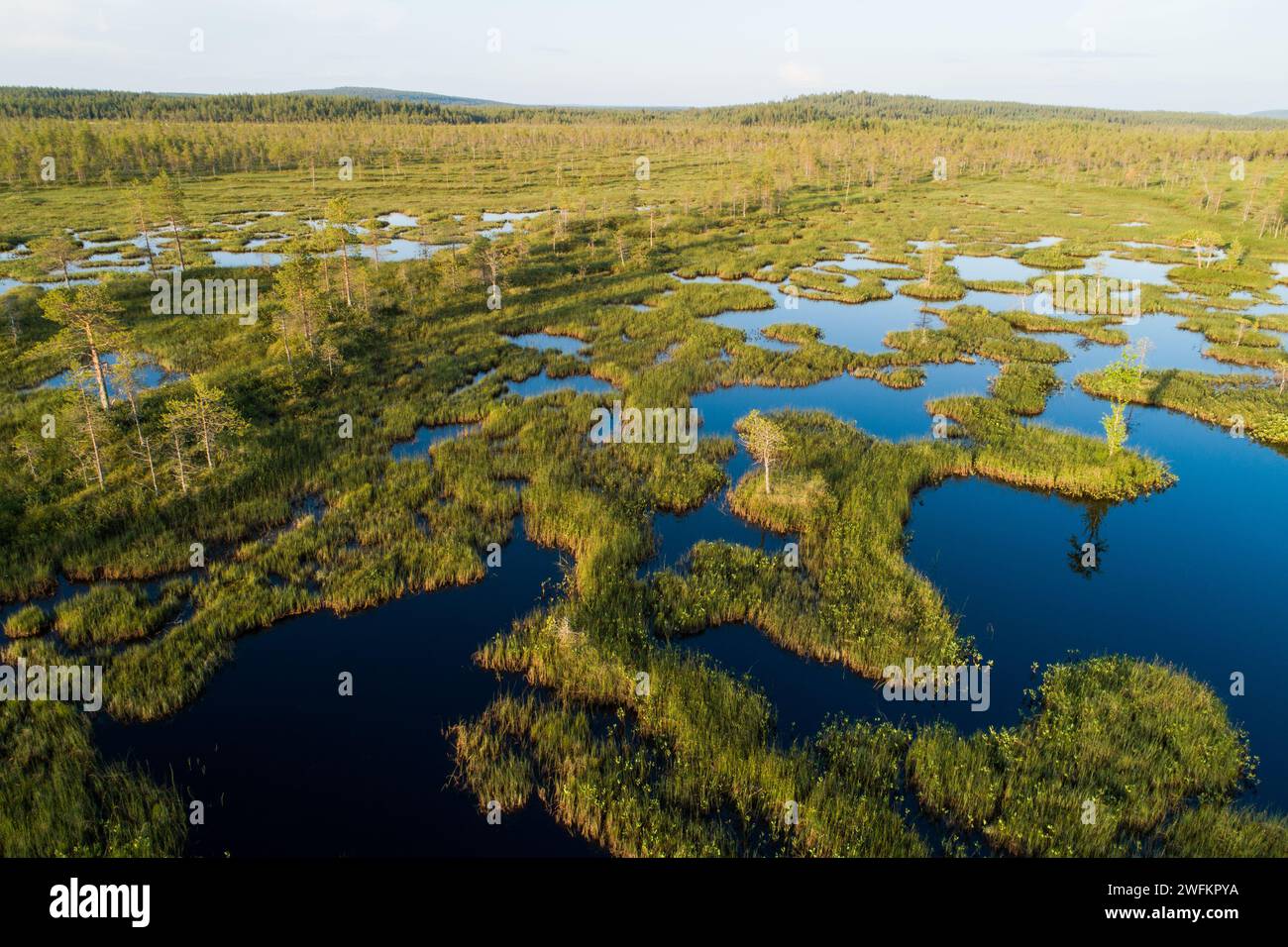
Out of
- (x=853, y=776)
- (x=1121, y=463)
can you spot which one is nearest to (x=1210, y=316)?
(x=1121, y=463)

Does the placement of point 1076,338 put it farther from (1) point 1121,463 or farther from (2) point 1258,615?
(2) point 1258,615

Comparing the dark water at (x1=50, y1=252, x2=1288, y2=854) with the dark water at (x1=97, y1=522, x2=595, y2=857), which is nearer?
the dark water at (x1=97, y1=522, x2=595, y2=857)

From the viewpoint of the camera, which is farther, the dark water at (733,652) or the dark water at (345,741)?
the dark water at (733,652)

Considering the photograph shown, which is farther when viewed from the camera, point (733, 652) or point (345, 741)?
point (733, 652)

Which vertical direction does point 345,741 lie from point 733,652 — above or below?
below

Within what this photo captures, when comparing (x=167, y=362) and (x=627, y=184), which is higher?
(x=627, y=184)
